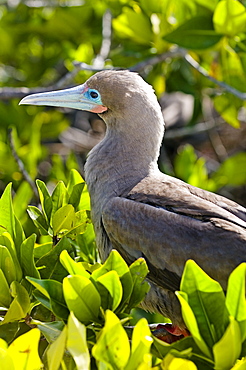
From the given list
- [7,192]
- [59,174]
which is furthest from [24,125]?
[7,192]

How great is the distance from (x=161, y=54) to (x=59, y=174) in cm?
119

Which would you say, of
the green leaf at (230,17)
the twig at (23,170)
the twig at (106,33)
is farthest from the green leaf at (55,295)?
the twig at (106,33)

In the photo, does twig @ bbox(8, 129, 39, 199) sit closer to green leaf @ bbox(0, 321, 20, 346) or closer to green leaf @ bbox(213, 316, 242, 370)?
green leaf @ bbox(0, 321, 20, 346)

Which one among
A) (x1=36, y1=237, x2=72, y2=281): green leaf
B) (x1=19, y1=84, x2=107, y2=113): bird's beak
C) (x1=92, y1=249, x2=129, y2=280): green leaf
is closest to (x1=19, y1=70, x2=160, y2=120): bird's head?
(x1=19, y1=84, x2=107, y2=113): bird's beak

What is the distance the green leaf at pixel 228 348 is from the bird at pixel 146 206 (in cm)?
81

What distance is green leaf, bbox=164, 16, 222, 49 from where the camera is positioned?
4203 mm

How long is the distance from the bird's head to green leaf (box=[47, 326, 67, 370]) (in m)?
1.82

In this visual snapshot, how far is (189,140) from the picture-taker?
7.19 metres

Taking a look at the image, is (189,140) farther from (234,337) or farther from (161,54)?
(234,337)

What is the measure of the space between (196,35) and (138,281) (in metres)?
2.26

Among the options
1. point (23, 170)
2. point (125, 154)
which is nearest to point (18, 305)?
point (125, 154)

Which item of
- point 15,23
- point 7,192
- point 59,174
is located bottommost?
point 59,174

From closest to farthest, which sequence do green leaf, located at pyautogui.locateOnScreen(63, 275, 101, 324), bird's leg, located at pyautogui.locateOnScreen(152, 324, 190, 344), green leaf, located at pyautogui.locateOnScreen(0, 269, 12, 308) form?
1. green leaf, located at pyautogui.locateOnScreen(63, 275, 101, 324)
2. green leaf, located at pyautogui.locateOnScreen(0, 269, 12, 308)
3. bird's leg, located at pyautogui.locateOnScreen(152, 324, 190, 344)

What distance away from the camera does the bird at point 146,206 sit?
9.80 ft
